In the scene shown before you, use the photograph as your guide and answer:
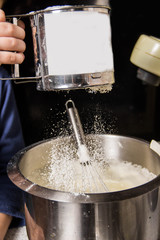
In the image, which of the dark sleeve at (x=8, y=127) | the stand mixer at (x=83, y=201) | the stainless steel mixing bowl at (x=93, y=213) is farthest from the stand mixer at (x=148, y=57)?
the dark sleeve at (x=8, y=127)

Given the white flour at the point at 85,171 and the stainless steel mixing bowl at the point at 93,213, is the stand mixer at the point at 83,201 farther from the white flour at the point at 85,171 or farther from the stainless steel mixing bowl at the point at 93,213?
the white flour at the point at 85,171

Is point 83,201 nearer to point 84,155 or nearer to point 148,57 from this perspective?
point 84,155

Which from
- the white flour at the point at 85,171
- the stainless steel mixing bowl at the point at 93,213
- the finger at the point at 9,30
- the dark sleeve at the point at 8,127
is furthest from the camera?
the dark sleeve at the point at 8,127

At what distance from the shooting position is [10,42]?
655mm

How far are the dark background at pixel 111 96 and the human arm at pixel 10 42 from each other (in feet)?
1.30

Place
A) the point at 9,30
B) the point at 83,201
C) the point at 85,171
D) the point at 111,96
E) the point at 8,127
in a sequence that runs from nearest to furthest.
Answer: the point at 83,201 < the point at 9,30 < the point at 85,171 < the point at 8,127 < the point at 111,96

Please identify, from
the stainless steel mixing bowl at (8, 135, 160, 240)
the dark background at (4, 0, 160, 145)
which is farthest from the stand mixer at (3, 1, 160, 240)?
the dark background at (4, 0, 160, 145)

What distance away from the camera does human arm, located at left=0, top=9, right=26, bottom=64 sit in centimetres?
64

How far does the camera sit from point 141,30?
126cm

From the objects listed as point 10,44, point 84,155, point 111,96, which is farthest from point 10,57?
point 111,96

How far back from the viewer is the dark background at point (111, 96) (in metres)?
1.10

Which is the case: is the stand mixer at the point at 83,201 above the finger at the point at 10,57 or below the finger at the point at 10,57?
below

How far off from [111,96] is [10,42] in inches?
28.2

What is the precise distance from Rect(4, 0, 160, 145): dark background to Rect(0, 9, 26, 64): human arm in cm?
40
